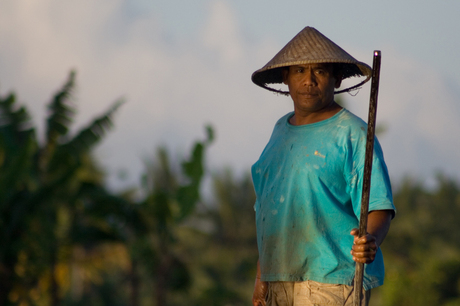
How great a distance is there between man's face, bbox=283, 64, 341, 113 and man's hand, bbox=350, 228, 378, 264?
1.98 feet

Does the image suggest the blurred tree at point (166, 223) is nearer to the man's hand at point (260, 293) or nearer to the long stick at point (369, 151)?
the man's hand at point (260, 293)

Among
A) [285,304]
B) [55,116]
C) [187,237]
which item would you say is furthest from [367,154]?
[187,237]

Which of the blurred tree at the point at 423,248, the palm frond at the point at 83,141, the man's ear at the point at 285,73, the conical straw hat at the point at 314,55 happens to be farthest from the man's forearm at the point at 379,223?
the blurred tree at the point at 423,248

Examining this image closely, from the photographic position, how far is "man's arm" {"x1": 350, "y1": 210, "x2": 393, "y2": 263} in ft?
7.01

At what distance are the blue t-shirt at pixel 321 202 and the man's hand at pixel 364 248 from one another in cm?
18

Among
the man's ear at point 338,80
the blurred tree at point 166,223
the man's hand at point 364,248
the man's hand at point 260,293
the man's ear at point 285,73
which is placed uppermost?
the man's ear at point 285,73

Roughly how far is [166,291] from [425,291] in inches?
218

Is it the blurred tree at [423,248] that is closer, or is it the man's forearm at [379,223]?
the man's forearm at [379,223]

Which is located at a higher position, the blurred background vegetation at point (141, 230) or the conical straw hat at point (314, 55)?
the conical straw hat at point (314, 55)

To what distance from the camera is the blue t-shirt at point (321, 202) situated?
237cm

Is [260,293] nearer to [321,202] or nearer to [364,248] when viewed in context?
[321,202]

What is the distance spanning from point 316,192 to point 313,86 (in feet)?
1.37

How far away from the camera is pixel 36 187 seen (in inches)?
401

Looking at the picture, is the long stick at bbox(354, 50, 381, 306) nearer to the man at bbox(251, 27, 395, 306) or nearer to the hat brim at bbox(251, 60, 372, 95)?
the man at bbox(251, 27, 395, 306)
